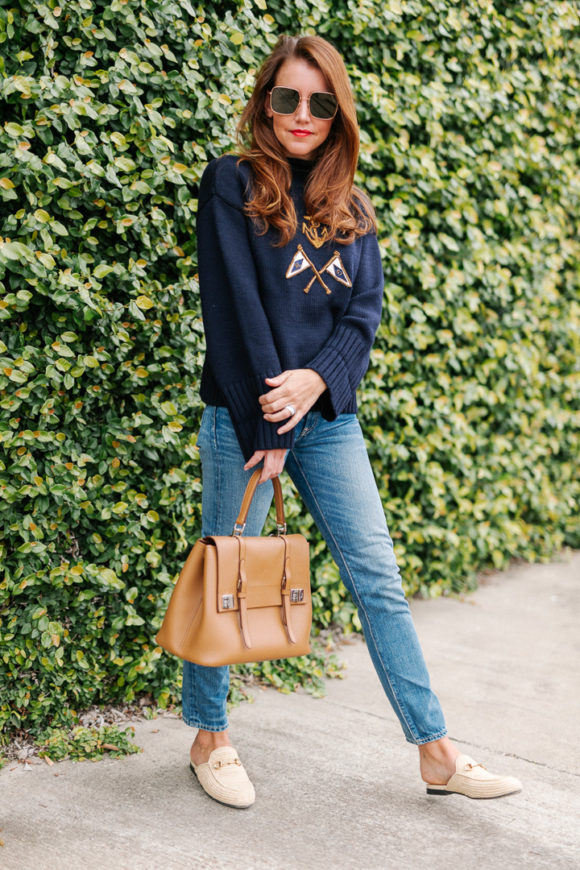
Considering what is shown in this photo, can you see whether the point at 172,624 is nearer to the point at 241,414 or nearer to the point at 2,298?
the point at 241,414

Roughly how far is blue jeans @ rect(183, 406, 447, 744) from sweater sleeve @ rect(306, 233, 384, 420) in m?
0.11

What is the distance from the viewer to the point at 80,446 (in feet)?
9.73

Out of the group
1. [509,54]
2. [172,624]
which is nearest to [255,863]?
[172,624]

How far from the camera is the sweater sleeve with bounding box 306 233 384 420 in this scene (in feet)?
8.26

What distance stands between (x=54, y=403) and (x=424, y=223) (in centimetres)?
221

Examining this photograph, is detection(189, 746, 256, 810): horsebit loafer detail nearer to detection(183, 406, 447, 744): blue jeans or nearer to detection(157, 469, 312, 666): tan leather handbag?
detection(183, 406, 447, 744): blue jeans

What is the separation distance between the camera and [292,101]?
2.55m

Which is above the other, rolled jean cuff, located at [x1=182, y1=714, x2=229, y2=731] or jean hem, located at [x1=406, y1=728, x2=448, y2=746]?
jean hem, located at [x1=406, y1=728, x2=448, y2=746]

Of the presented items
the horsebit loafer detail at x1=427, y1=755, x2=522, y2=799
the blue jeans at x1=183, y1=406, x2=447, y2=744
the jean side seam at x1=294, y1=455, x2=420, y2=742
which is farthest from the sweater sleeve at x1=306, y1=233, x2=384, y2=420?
the horsebit loafer detail at x1=427, y1=755, x2=522, y2=799

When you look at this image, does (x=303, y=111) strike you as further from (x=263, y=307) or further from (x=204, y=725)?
(x=204, y=725)

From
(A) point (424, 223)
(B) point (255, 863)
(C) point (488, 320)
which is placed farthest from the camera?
(C) point (488, 320)

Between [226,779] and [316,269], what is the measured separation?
1.48 m

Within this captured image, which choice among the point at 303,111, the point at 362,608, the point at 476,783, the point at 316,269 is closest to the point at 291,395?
the point at 316,269

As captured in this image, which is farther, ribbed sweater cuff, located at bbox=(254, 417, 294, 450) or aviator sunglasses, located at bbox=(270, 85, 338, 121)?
aviator sunglasses, located at bbox=(270, 85, 338, 121)
